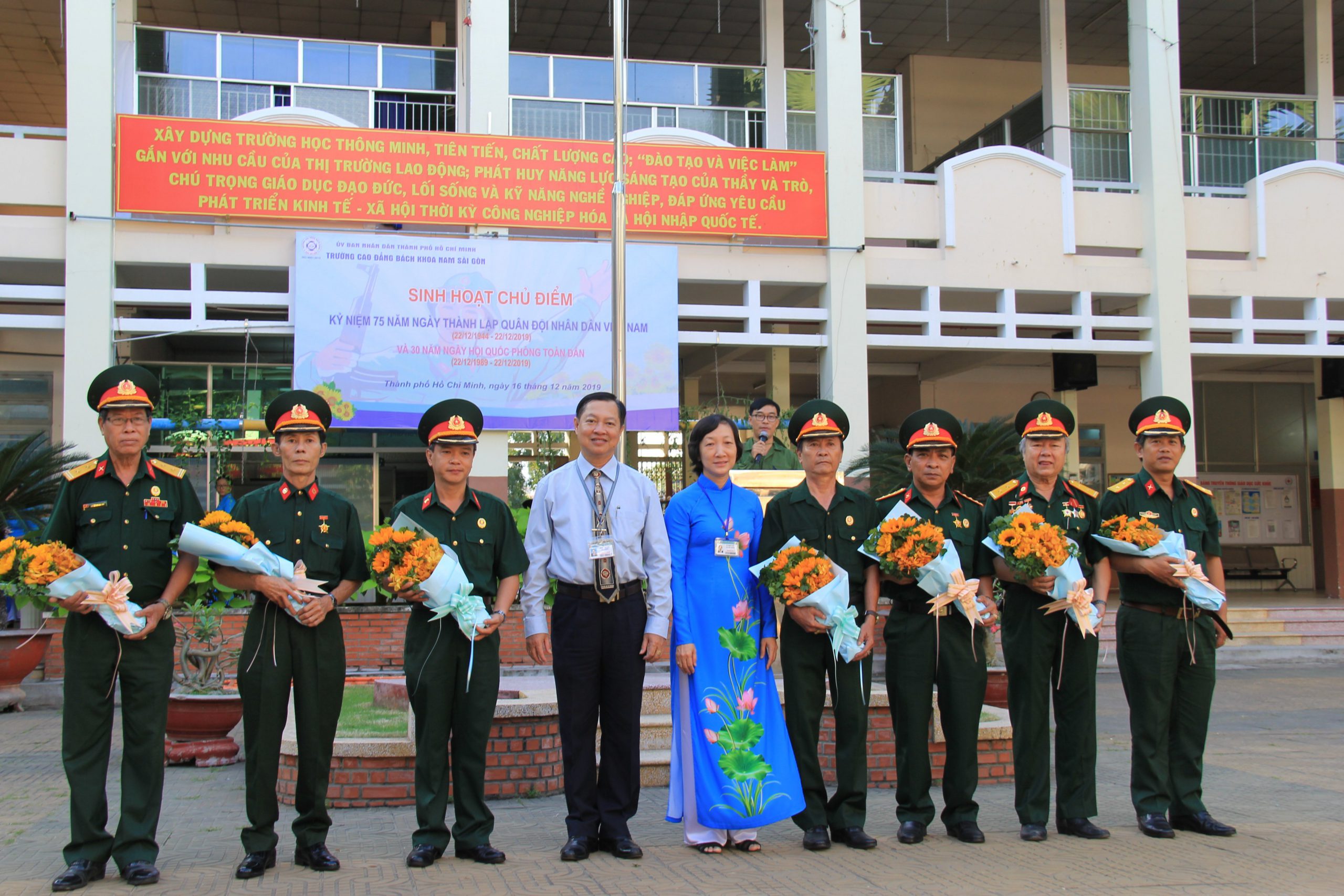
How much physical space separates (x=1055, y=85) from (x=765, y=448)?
1003 centimetres

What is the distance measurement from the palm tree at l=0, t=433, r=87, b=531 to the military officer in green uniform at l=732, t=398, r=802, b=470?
6730 mm

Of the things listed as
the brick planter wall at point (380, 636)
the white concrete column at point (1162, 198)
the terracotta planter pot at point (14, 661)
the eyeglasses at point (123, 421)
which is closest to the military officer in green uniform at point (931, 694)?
the eyeglasses at point (123, 421)

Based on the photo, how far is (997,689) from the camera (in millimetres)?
8266

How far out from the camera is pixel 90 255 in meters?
13.1

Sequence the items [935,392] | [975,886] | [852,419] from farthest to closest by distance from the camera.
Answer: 1. [935,392]
2. [852,419]
3. [975,886]

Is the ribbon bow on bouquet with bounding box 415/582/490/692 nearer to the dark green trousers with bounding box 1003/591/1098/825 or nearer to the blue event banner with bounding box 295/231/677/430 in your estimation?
the dark green trousers with bounding box 1003/591/1098/825

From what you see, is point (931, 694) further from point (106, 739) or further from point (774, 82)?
point (774, 82)

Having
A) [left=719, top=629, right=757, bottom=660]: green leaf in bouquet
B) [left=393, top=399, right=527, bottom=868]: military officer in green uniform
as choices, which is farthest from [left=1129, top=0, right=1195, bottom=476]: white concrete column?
[left=393, top=399, right=527, bottom=868]: military officer in green uniform

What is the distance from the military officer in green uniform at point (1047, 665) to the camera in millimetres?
5320

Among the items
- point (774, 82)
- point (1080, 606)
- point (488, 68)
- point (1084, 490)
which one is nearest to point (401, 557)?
point (1080, 606)

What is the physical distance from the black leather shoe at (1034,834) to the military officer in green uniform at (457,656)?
2420mm

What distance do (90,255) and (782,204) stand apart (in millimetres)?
8492

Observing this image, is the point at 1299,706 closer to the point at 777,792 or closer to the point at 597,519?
the point at 777,792

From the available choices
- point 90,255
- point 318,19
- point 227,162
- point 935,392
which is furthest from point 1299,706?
point 318,19
